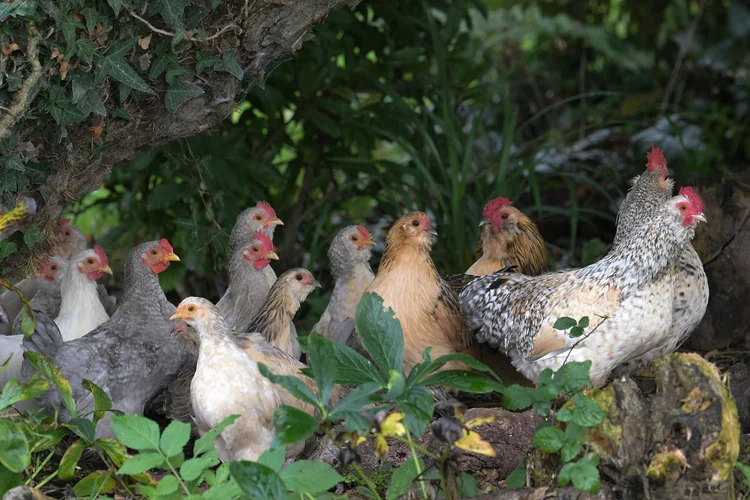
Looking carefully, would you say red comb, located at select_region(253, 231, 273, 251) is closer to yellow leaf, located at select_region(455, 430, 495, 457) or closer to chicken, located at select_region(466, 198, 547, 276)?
chicken, located at select_region(466, 198, 547, 276)

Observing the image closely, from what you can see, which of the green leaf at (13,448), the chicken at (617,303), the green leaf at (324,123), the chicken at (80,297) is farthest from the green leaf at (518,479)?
the green leaf at (324,123)

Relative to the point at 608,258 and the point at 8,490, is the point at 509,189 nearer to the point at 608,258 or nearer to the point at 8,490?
the point at 608,258

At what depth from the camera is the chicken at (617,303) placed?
144 inches

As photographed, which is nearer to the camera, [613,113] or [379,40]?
[379,40]

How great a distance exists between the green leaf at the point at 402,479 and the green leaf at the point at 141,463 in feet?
2.45

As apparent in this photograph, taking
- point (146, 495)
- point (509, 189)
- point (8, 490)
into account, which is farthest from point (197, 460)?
point (509, 189)

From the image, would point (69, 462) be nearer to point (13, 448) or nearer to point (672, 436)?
point (13, 448)

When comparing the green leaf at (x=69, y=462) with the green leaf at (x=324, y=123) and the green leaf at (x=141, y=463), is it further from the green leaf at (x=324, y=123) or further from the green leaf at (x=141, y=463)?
the green leaf at (x=324, y=123)

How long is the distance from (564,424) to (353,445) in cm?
68

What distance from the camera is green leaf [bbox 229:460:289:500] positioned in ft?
8.00

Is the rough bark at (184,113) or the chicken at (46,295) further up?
the rough bark at (184,113)

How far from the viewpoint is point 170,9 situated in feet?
10.5

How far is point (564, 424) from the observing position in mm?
2818

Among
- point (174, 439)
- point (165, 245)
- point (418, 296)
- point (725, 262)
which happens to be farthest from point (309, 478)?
point (725, 262)
